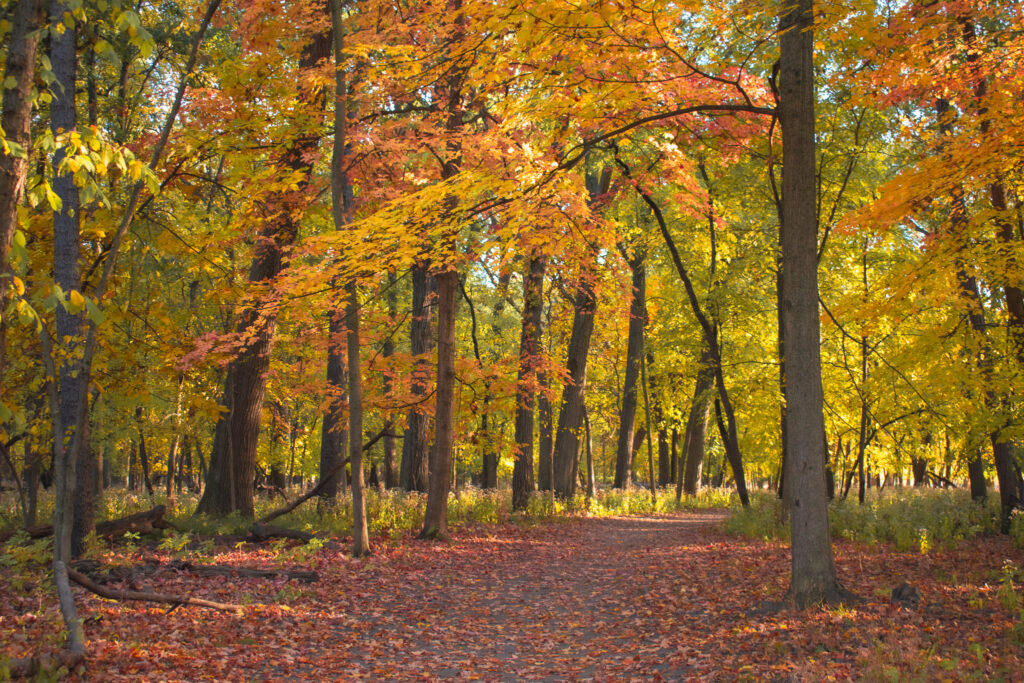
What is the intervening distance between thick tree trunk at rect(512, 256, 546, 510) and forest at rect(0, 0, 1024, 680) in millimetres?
106

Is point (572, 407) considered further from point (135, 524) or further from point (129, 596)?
point (129, 596)

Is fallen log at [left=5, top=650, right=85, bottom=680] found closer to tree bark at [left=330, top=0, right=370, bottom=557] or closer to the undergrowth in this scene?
tree bark at [left=330, top=0, right=370, bottom=557]

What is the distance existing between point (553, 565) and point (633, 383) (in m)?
14.3

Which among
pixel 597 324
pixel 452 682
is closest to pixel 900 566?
pixel 452 682

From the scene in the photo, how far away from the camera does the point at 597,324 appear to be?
2311cm

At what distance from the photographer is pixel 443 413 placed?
12.6 m

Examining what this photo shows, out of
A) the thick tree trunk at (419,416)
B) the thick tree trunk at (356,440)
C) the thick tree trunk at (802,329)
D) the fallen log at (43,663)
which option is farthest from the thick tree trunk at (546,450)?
the fallen log at (43,663)

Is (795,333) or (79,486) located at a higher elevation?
(795,333)

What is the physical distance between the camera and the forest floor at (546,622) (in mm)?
5469

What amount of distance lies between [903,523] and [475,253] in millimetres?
9392

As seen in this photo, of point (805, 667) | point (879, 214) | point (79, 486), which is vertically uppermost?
point (879, 214)

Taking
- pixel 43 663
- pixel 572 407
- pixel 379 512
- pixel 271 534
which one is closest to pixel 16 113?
pixel 43 663

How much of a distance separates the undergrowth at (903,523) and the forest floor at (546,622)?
0.44 meters

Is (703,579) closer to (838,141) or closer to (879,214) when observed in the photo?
(879,214)
